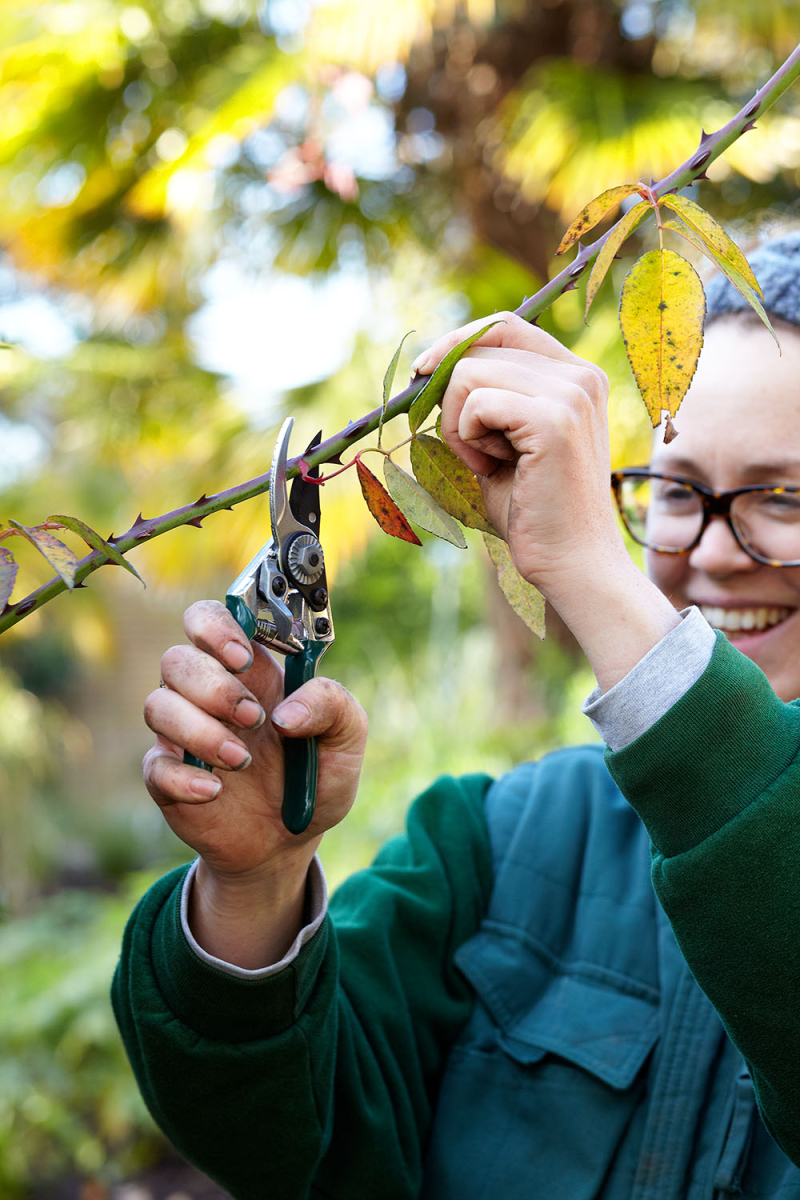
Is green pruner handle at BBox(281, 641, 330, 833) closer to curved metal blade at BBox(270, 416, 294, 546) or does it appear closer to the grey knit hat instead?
curved metal blade at BBox(270, 416, 294, 546)

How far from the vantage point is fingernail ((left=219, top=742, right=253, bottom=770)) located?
0.80 meters

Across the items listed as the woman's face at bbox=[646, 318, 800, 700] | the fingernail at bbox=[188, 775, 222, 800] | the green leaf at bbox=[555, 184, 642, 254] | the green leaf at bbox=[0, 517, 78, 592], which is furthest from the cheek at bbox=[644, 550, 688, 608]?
the green leaf at bbox=[0, 517, 78, 592]

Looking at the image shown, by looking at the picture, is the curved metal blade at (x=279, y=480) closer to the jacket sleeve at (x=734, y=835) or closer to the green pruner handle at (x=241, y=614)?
the green pruner handle at (x=241, y=614)

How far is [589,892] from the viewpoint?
138 centimetres

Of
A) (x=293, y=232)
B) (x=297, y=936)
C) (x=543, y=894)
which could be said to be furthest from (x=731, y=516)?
(x=293, y=232)

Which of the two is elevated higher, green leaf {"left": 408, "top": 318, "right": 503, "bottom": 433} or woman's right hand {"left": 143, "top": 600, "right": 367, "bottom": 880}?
green leaf {"left": 408, "top": 318, "right": 503, "bottom": 433}

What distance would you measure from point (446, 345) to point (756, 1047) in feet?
2.10

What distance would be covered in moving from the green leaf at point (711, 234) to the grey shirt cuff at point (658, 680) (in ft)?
0.90

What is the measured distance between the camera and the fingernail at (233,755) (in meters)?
0.80

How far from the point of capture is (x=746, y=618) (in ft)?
4.63

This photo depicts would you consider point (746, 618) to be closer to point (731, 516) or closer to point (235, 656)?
point (731, 516)

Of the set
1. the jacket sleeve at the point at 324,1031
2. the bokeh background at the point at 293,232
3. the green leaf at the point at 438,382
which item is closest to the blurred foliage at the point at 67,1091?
the bokeh background at the point at 293,232

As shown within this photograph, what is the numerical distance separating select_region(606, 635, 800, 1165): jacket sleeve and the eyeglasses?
1.91 feet

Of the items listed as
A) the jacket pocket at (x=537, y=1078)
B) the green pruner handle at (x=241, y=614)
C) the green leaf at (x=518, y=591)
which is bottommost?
the jacket pocket at (x=537, y=1078)
